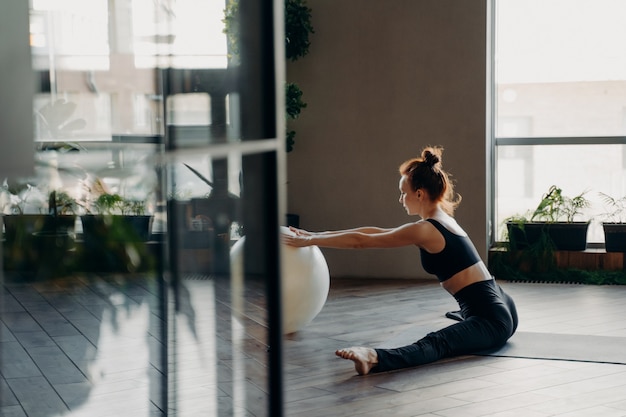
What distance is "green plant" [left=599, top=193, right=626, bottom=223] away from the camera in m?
5.80

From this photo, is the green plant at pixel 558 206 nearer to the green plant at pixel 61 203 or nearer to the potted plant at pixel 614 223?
the potted plant at pixel 614 223

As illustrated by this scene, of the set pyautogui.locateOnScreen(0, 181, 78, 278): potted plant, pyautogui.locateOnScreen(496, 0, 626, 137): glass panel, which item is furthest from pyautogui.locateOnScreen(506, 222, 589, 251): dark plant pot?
pyautogui.locateOnScreen(0, 181, 78, 278): potted plant

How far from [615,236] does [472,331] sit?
2536 mm

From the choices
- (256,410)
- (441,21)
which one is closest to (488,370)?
(256,410)

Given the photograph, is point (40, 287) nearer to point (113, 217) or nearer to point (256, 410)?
point (113, 217)

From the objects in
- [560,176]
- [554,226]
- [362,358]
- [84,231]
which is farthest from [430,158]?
[560,176]

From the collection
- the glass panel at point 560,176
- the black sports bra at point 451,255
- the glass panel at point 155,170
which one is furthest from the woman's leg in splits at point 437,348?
the glass panel at point 560,176

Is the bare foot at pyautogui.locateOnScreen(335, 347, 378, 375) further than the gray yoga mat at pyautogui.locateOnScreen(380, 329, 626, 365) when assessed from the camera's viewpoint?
No

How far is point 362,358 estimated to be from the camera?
3.22 metres

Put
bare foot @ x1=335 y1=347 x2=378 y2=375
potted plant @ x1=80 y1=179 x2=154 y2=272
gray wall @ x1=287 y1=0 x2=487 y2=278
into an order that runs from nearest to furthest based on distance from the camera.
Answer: potted plant @ x1=80 y1=179 x2=154 y2=272 < bare foot @ x1=335 y1=347 x2=378 y2=375 < gray wall @ x1=287 y1=0 x2=487 y2=278

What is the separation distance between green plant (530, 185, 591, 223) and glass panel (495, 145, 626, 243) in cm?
14

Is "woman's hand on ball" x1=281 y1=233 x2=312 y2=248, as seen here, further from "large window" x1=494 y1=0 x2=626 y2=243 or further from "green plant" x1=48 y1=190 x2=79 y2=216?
"large window" x1=494 y1=0 x2=626 y2=243

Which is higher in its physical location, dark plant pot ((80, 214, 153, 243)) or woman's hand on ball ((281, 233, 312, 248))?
dark plant pot ((80, 214, 153, 243))

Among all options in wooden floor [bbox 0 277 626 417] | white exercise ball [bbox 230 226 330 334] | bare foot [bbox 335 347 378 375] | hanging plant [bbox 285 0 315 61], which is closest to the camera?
wooden floor [bbox 0 277 626 417]
